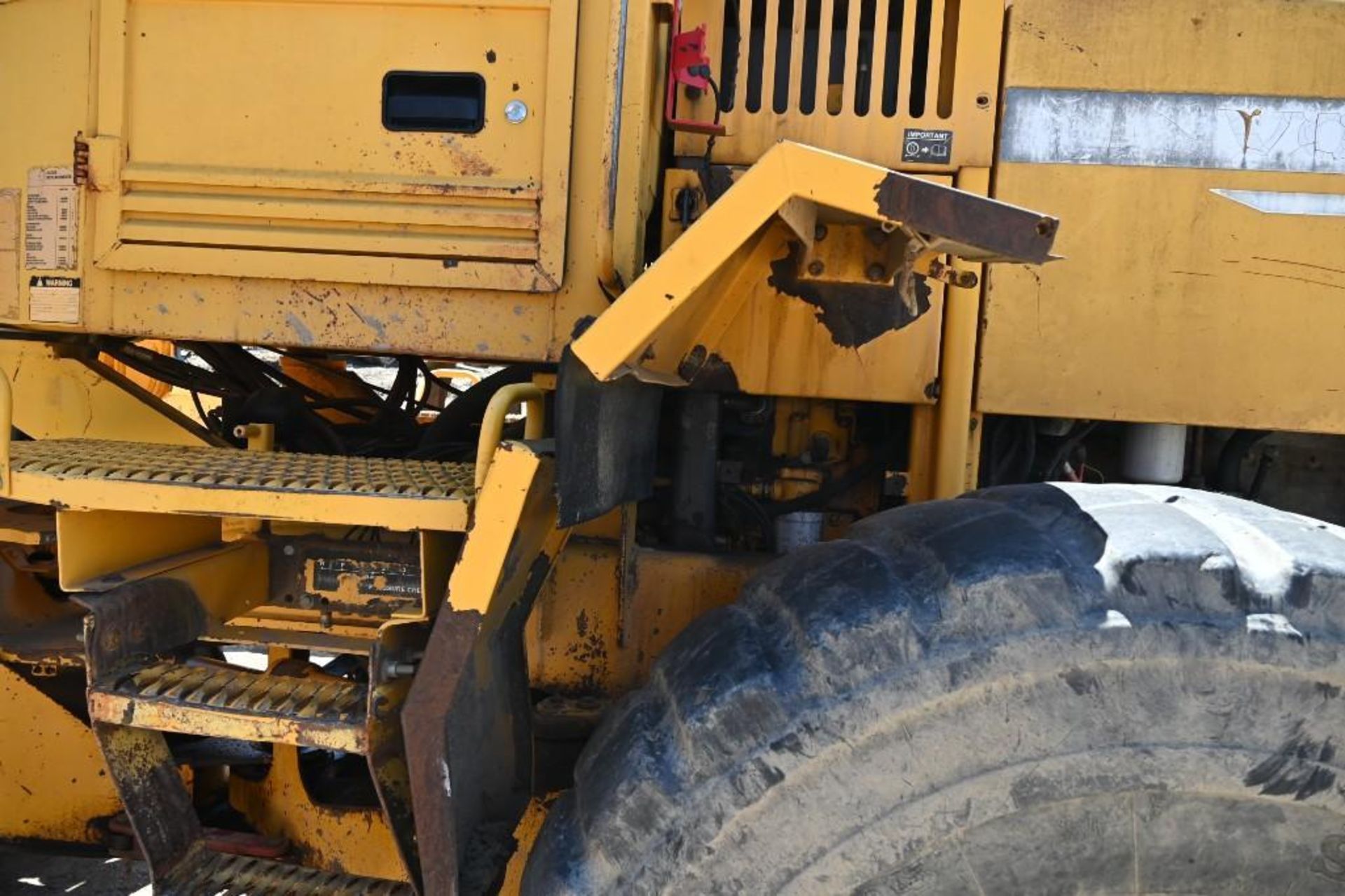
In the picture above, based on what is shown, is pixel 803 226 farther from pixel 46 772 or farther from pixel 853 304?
pixel 46 772

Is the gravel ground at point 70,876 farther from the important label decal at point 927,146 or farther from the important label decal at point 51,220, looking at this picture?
the important label decal at point 927,146

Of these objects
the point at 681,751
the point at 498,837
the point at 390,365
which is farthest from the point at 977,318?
the point at 390,365

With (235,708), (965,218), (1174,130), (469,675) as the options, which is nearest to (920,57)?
(1174,130)

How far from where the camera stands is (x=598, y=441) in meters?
1.78

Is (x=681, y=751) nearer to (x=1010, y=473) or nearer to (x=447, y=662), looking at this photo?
(x=447, y=662)

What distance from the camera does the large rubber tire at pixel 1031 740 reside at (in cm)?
141

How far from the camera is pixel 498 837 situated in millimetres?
1883

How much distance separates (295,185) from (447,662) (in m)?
1.15

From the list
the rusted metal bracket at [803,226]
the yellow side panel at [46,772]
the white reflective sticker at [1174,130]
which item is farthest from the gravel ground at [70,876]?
the white reflective sticker at [1174,130]

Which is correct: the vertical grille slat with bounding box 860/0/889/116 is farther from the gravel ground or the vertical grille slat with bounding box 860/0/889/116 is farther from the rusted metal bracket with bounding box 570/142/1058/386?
the gravel ground

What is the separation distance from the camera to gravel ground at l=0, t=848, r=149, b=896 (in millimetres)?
3432

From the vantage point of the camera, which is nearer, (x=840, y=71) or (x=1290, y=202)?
(x=1290, y=202)

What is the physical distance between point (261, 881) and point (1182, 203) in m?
2.41

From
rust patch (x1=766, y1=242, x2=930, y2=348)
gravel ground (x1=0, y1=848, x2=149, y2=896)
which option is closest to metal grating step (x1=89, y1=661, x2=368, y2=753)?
rust patch (x1=766, y1=242, x2=930, y2=348)
